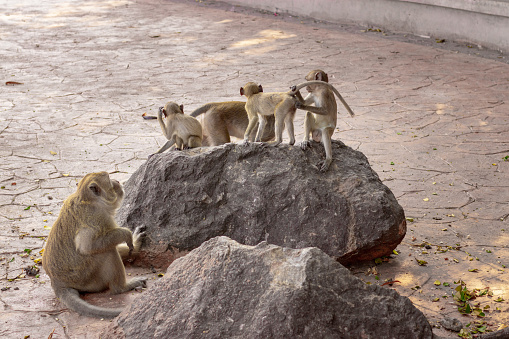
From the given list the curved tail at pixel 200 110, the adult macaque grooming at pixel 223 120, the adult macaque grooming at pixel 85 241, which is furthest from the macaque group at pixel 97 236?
the curved tail at pixel 200 110

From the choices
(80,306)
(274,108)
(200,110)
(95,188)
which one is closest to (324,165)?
(274,108)

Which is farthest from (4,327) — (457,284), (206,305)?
(457,284)

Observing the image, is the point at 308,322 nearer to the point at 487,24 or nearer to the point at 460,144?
the point at 460,144

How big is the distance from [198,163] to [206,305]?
1810 millimetres

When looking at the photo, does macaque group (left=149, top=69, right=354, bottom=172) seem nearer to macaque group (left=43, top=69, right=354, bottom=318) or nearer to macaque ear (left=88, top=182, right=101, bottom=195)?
macaque group (left=43, top=69, right=354, bottom=318)

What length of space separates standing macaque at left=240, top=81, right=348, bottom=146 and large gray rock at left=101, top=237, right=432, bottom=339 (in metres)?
1.85

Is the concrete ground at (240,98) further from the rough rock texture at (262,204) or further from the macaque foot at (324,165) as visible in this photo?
the macaque foot at (324,165)

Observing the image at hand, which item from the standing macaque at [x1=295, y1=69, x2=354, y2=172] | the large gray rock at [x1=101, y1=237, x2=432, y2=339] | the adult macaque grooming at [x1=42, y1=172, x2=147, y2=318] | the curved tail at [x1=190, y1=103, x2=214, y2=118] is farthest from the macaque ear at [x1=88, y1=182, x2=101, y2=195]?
the curved tail at [x1=190, y1=103, x2=214, y2=118]

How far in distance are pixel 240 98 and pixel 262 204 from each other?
16.1 ft

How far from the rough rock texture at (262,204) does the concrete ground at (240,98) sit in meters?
0.36

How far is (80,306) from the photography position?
4371mm

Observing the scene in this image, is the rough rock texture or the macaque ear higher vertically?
the macaque ear

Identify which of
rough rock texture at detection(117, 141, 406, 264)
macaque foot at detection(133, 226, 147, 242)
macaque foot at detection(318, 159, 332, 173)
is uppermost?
macaque foot at detection(318, 159, 332, 173)

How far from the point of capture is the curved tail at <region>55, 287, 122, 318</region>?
14.0ft
